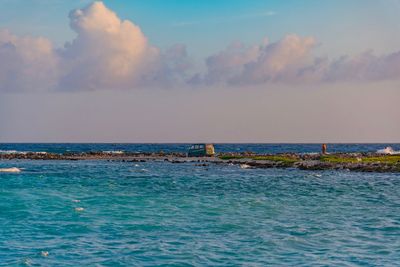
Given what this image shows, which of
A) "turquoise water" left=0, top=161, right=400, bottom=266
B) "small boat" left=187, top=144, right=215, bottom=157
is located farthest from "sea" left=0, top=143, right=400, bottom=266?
"small boat" left=187, top=144, right=215, bottom=157

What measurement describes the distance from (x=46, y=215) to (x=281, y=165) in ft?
171

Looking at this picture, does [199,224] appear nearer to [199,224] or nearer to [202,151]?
[199,224]

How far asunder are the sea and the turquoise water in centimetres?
5

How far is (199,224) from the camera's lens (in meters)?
31.5

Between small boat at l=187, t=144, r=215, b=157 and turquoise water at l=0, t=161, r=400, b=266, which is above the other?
small boat at l=187, t=144, r=215, b=157

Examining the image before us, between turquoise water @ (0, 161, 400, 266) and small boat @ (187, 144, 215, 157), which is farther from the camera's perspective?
small boat @ (187, 144, 215, 157)

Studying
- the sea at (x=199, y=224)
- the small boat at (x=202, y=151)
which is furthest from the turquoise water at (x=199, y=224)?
the small boat at (x=202, y=151)

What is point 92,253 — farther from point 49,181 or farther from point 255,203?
point 49,181

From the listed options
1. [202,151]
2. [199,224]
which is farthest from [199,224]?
[202,151]

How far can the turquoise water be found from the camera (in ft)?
77.4

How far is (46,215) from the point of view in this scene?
1359 inches

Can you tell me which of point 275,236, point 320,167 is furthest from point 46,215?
point 320,167

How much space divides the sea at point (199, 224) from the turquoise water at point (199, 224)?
0.05 metres

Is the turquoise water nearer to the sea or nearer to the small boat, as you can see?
the sea
